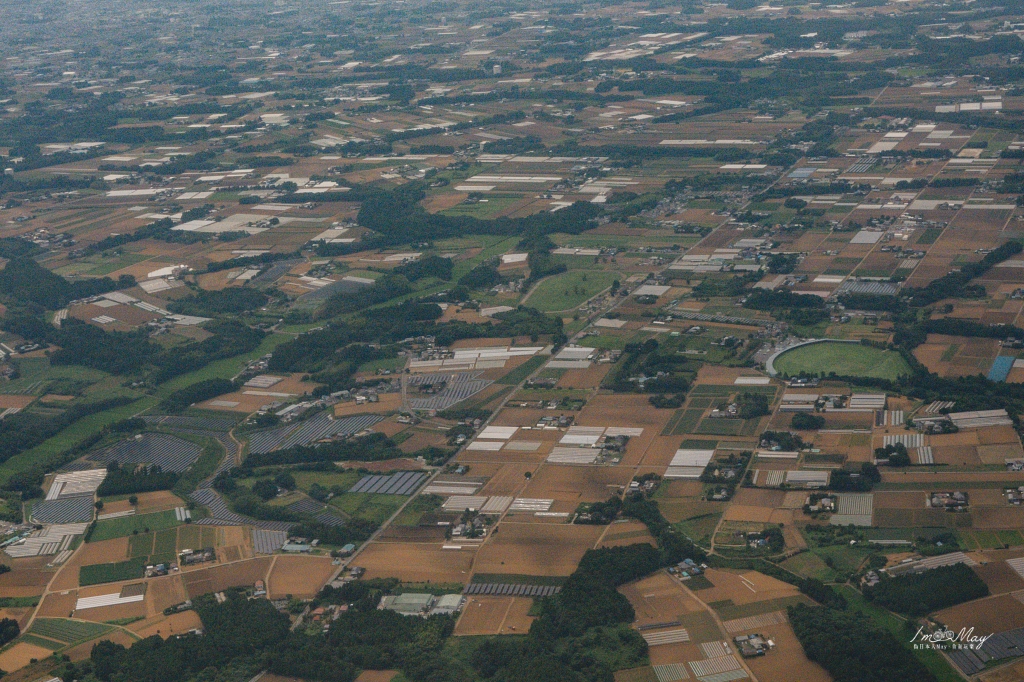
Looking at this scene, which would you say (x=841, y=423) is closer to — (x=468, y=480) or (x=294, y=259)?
(x=468, y=480)

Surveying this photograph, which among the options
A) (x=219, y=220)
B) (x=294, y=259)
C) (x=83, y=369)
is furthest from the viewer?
(x=219, y=220)

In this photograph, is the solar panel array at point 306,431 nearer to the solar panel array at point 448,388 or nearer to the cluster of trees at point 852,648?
the solar panel array at point 448,388

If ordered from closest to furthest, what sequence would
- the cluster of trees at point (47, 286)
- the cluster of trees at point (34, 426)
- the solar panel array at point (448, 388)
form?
the cluster of trees at point (34, 426) < the solar panel array at point (448, 388) < the cluster of trees at point (47, 286)

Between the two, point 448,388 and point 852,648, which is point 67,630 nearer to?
point 448,388

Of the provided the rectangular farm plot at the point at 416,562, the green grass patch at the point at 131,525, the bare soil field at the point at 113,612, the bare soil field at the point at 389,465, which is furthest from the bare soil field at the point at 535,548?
the green grass patch at the point at 131,525

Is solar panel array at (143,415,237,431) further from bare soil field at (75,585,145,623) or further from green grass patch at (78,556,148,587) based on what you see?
bare soil field at (75,585,145,623)

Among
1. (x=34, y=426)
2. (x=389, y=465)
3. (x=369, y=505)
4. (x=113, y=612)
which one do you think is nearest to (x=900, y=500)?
(x=369, y=505)

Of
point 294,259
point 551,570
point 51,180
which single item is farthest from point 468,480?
point 51,180
